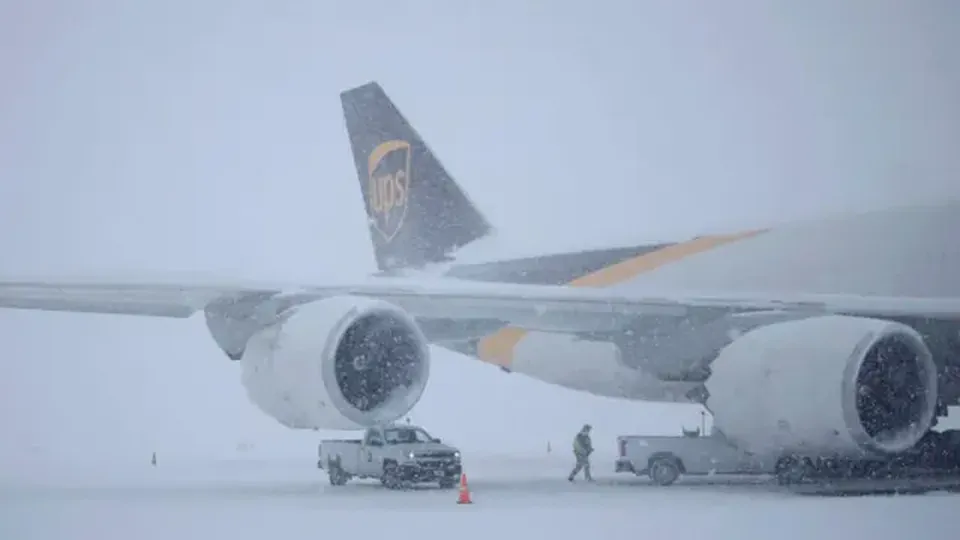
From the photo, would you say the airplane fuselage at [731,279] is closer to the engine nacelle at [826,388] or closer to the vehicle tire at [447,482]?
the engine nacelle at [826,388]

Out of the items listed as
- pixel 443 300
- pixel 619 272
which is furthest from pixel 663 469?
pixel 619 272

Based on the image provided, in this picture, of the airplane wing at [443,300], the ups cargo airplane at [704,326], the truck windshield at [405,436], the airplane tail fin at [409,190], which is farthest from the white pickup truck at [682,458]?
the airplane tail fin at [409,190]

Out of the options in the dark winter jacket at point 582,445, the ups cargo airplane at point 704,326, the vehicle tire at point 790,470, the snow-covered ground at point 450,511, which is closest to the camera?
the snow-covered ground at point 450,511

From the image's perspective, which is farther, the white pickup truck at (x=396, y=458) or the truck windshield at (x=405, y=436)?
the truck windshield at (x=405, y=436)

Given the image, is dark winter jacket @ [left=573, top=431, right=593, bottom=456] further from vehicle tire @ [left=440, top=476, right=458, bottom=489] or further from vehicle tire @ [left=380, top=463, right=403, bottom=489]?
vehicle tire @ [left=380, top=463, right=403, bottom=489]

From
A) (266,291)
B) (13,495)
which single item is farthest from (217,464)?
(266,291)

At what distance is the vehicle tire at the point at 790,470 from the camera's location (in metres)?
9.61

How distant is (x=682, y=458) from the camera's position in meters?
10.2

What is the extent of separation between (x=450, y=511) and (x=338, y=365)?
159cm

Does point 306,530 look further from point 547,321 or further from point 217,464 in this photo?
point 217,464

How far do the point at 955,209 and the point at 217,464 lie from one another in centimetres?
866

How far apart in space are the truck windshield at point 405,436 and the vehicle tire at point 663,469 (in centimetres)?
195

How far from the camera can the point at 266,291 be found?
923 cm

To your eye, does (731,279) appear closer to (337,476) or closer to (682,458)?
(682,458)
